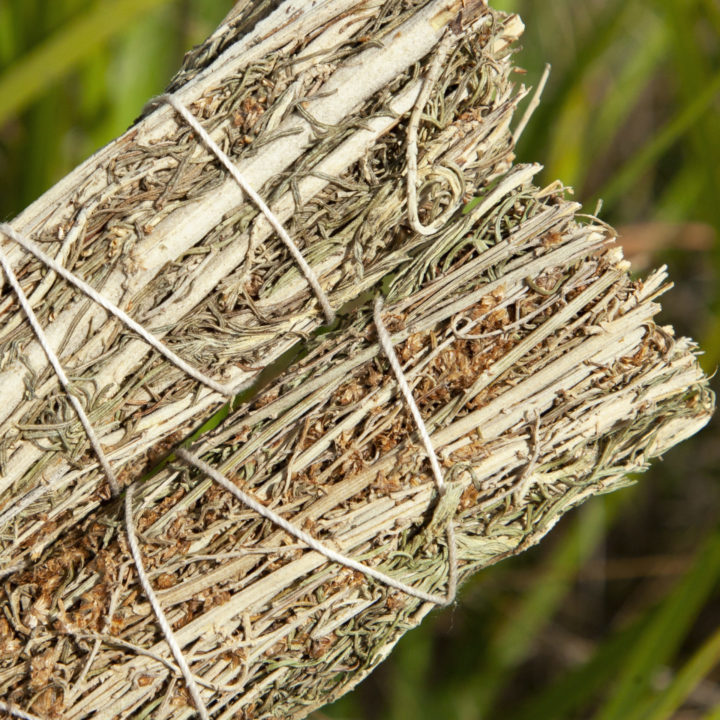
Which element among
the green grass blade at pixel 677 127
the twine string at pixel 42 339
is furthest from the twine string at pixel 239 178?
the green grass blade at pixel 677 127

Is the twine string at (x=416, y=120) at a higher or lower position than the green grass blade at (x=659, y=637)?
higher

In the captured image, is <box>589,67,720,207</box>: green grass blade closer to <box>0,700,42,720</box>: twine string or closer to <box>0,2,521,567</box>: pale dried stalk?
<box>0,2,521,567</box>: pale dried stalk

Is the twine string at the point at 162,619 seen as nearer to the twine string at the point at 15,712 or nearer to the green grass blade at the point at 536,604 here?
the twine string at the point at 15,712

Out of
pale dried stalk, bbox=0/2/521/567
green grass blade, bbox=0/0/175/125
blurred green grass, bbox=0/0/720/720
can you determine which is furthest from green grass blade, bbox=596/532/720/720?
green grass blade, bbox=0/0/175/125

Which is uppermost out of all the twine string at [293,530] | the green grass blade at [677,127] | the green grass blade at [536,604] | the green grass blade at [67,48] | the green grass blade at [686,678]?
the green grass blade at [67,48]

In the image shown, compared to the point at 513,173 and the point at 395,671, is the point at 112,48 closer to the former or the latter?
the point at 513,173

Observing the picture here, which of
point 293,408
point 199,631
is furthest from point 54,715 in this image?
point 293,408

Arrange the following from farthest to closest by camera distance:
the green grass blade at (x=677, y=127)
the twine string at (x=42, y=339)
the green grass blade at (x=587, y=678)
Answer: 1. the green grass blade at (x=587, y=678)
2. the green grass blade at (x=677, y=127)
3. the twine string at (x=42, y=339)
